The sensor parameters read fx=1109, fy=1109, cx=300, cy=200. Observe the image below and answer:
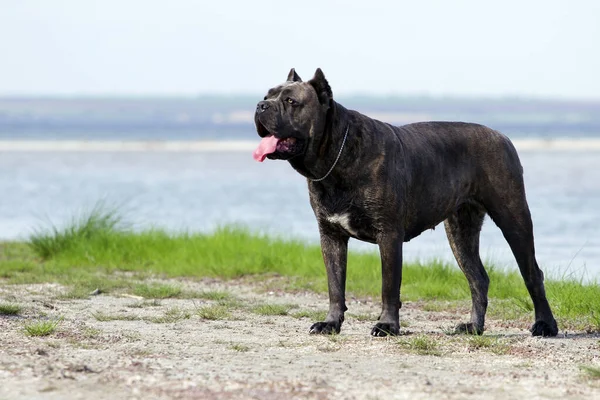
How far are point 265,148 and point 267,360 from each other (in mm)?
1550

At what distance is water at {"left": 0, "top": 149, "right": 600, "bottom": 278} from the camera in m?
14.4

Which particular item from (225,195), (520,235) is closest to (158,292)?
(520,235)

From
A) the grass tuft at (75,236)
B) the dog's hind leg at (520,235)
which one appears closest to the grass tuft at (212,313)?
the dog's hind leg at (520,235)

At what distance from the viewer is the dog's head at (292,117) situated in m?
7.48

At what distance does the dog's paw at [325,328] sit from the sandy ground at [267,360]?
10 cm

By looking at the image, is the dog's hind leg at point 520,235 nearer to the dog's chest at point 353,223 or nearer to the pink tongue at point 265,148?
the dog's chest at point 353,223

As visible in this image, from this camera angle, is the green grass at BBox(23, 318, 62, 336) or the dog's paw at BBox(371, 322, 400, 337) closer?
the green grass at BBox(23, 318, 62, 336)

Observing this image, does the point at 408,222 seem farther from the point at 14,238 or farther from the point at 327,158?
the point at 14,238

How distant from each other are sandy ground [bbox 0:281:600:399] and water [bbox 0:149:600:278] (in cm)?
338

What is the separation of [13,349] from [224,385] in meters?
1.67

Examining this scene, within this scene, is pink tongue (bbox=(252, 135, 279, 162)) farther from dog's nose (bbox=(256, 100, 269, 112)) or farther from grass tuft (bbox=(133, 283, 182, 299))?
grass tuft (bbox=(133, 283, 182, 299))

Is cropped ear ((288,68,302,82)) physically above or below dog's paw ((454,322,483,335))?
above

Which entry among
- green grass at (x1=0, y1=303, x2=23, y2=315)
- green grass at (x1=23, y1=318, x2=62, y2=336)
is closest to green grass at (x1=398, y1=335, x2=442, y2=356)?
green grass at (x1=23, y1=318, x2=62, y2=336)

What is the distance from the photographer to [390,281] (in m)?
7.80
